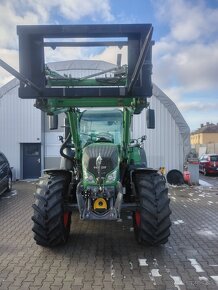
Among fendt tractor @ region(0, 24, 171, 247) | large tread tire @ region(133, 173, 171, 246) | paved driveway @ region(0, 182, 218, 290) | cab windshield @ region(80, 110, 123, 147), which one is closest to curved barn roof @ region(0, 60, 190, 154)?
paved driveway @ region(0, 182, 218, 290)

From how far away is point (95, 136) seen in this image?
678cm

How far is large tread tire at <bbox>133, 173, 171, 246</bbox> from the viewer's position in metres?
5.29

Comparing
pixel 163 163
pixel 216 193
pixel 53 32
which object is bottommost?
pixel 216 193

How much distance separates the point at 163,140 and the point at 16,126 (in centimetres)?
724

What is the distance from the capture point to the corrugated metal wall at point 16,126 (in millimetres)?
16172

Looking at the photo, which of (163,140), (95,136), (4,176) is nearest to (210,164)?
(163,140)

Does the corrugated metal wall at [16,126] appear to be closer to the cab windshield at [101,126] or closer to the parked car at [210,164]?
the cab windshield at [101,126]

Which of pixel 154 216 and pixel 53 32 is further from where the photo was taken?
pixel 154 216

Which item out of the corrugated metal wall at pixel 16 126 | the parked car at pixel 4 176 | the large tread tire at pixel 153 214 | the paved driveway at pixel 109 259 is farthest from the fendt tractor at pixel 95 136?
the corrugated metal wall at pixel 16 126

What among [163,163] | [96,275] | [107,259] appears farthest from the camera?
[163,163]

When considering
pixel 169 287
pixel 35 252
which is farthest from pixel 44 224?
pixel 169 287

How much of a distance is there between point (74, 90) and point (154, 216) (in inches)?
93.4

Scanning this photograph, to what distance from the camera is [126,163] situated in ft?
20.7

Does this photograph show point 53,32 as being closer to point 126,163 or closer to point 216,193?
point 126,163
